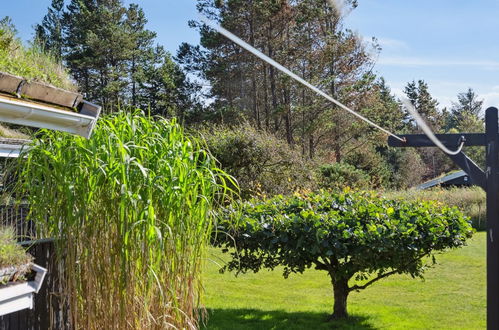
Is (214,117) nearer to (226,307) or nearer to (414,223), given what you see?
(226,307)

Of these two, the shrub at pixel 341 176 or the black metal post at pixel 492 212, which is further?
the shrub at pixel 341 176

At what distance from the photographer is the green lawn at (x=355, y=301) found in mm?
5961

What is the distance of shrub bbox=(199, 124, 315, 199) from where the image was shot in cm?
1212

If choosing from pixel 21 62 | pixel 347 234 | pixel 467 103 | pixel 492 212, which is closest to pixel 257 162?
pixel 347 234

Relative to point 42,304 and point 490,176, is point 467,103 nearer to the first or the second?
point 490,176

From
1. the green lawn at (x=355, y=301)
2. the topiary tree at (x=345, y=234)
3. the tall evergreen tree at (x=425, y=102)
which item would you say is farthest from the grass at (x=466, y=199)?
the tall evergreen tree at (x=425, y=102)

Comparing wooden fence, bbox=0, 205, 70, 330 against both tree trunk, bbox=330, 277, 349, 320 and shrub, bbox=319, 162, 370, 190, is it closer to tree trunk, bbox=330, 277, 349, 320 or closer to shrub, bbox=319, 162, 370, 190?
tree trunk, bbox=330, 277, 349, 320

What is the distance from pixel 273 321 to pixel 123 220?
3.65 meters

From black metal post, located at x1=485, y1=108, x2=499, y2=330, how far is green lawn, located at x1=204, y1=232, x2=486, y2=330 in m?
1.49

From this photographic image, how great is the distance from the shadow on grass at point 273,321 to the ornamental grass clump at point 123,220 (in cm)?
266

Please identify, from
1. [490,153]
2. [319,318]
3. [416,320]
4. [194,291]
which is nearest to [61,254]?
[194,291]

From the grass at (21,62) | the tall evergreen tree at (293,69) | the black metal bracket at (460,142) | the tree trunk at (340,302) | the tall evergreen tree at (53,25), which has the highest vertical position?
the tall evergreen tree at (53,25)

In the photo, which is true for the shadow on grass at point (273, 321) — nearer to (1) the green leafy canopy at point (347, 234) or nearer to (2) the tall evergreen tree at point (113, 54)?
(1) the green leafy canopy at point (347, 234)

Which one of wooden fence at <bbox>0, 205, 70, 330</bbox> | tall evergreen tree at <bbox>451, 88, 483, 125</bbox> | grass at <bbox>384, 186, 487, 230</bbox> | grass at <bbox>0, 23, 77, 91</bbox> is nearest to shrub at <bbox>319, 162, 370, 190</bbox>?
grass at <bbox>384, 186, 487, 230</bbox>
